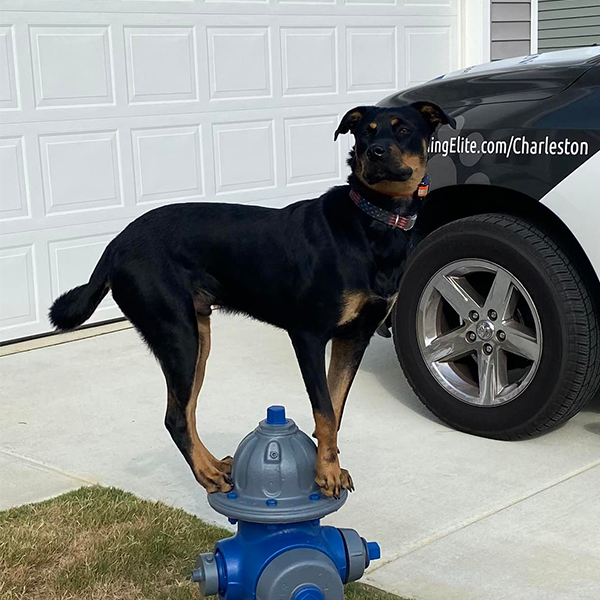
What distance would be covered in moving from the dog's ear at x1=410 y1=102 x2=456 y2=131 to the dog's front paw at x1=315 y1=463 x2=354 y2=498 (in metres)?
1.20

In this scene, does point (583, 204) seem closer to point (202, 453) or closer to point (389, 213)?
point (389, 213)

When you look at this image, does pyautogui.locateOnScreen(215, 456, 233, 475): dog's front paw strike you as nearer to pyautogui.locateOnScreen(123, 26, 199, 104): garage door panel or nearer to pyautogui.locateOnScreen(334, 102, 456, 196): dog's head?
pyautogui.locateOnScreen(334, 102, 456, 196): dog's head

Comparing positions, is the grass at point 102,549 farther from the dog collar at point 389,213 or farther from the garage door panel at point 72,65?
the garage door panel at point 72,65

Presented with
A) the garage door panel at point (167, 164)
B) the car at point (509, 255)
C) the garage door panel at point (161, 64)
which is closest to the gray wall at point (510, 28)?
the garage door panel at point (161, 64)

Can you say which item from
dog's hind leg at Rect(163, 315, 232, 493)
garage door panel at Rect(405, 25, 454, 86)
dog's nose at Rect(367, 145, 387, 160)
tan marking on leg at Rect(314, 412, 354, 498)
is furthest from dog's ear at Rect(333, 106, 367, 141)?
garage door panel at Rect(405, 25, 454, 86)

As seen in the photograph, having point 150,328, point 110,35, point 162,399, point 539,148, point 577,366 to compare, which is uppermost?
point 110,35

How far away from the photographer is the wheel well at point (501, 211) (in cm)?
450

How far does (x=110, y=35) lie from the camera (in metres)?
7.15

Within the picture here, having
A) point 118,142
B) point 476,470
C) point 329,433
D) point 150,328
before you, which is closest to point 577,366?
point 476,470

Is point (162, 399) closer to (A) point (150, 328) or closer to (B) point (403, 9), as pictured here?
(A) point (150, 328)

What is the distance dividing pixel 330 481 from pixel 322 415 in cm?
21

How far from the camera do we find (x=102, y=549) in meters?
3.67

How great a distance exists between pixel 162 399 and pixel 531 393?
6.46 ft

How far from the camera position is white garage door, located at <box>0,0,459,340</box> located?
683cm
